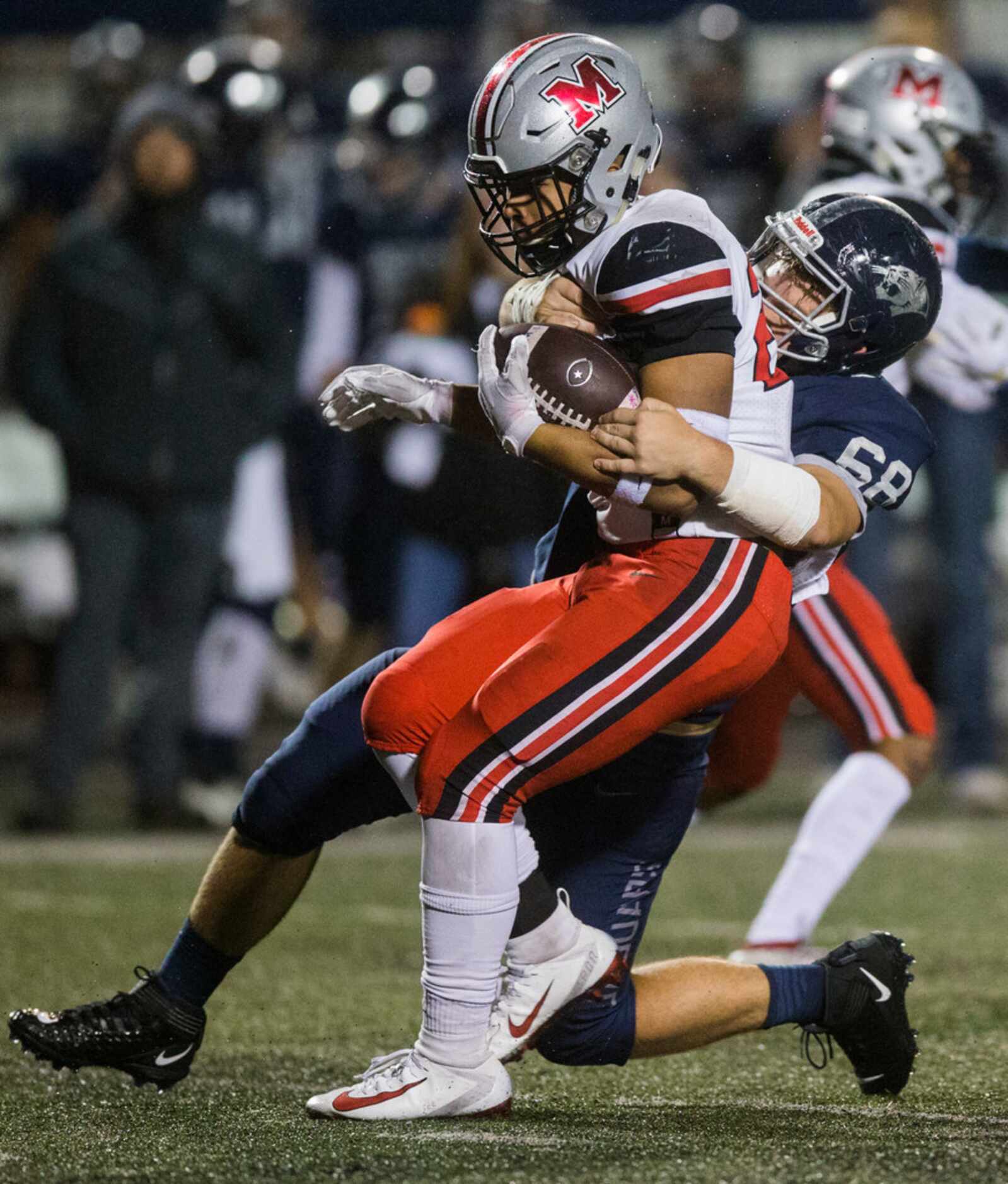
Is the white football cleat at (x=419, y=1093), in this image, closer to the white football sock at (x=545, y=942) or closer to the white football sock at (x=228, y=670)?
the white football sock at (x=545, y=942)

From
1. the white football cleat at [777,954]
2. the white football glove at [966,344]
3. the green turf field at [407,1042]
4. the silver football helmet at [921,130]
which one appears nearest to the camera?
the green turf field at [407,1042]

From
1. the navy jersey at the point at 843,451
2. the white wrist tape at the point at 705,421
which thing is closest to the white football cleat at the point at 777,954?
the navy jersey at the point at 843,451

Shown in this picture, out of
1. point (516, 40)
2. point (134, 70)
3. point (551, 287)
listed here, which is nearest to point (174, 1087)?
point (551, 287)

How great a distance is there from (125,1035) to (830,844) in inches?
53.6

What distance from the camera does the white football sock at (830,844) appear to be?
12.3ft

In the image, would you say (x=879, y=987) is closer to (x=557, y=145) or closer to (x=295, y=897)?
(x=295, y=897)

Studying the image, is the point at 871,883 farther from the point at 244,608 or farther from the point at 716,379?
the point at 716,379

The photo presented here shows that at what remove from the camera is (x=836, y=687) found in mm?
3797

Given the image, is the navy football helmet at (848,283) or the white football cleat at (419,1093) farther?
the navy football helmet at (848,283)

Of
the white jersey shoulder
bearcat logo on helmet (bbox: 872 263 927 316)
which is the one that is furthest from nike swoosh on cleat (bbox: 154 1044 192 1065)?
bearcat logo on helmet (bbox: 872 263 927 316)

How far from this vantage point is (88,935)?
446 cm

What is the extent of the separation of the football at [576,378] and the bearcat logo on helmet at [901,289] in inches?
16.1

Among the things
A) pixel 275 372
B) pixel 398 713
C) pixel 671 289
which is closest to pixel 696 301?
pixel 671 289

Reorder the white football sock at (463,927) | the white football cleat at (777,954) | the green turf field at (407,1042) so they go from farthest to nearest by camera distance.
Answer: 1. the white football cleat at (777,954)
2. the white football sock at (463,927)
3. the green turf field at (407,1042)
